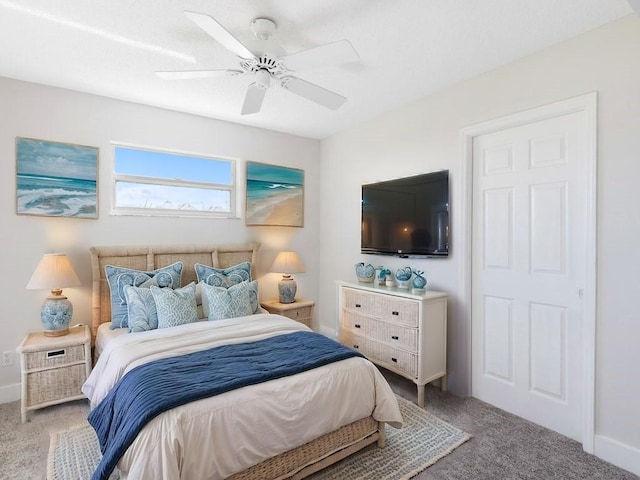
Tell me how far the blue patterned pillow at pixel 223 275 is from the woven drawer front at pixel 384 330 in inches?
44.9

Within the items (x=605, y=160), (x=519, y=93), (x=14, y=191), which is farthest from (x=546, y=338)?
(x=14, y=191)

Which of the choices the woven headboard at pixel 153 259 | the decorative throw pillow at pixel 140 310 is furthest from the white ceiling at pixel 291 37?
the decorative throw pillow at pixel 140 310

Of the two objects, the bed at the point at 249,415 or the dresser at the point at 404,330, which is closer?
the bed at the point at 249,415

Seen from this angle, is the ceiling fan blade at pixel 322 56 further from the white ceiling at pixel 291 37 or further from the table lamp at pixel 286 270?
the table lamp at pixel 286 270

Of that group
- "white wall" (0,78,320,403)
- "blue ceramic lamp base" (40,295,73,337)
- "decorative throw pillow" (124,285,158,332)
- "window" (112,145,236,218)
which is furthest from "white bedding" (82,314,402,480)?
"window" (112,145,236,218)

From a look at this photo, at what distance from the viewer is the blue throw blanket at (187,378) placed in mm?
1497

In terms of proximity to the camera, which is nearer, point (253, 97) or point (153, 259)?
point (253, 97)

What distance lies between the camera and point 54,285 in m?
2.61

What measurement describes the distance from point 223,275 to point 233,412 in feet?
6.37

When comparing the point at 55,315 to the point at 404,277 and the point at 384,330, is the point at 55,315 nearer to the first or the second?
the point at 384,330

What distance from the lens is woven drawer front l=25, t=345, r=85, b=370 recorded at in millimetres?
2477

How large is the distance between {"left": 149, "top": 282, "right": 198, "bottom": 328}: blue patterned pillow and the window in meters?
1.10

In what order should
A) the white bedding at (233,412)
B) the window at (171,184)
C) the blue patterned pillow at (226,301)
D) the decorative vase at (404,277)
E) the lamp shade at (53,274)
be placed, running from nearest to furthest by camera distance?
the white bedding at (233,412), the lamp shade at (53,274), the blue patterned pillow at (226,301), the decorative vase at (404,277), the window at (171,184)

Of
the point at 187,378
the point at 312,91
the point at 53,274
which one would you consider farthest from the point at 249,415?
the point at 53,274
